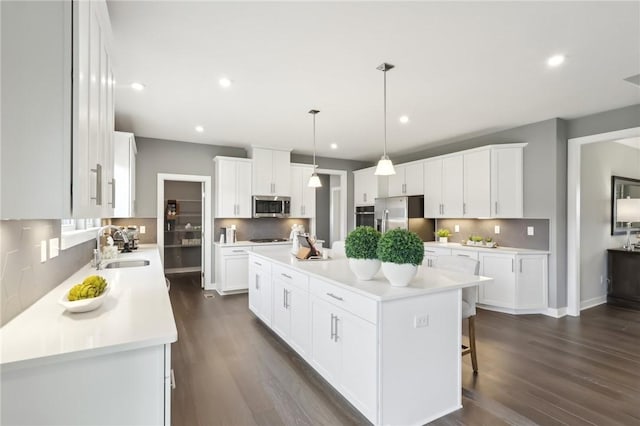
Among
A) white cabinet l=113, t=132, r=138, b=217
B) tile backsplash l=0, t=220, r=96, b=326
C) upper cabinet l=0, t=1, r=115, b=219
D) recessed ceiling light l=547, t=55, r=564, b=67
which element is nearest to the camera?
upper cabinet l=0, t=1, r=115, b=219

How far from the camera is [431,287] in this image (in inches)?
84.1

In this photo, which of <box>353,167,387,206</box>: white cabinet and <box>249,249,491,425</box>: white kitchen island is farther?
<box>353,167,387,206</box>: white cabinet

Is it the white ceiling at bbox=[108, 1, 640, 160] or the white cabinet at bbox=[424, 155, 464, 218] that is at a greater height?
the white ceiling at bbox=[108, 1, 640, 160]

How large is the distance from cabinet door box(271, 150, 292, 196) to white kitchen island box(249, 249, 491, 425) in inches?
140

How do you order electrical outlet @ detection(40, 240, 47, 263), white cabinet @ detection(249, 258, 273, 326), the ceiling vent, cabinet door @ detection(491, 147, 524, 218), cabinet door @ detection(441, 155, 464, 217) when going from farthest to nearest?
cabinet door @ detection(441, 155, 464, 217) < cabinet door @ detection(491, 147, 524, 218) < white cabinet @ detection(249, 258, 273, 326) < the ceiling vent < electrical outlet @ detection(40, 240, 47, 263)

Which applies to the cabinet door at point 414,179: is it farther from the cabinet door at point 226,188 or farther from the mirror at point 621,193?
the cabinet door at point 226,188

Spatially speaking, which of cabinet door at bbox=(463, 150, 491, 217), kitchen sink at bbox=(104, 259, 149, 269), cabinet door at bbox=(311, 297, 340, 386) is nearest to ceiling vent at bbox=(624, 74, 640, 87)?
cabinet door at bbox=(463, 150, 491, 217)

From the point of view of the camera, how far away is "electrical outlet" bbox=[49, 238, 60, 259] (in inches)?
77.1

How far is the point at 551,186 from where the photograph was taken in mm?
4328

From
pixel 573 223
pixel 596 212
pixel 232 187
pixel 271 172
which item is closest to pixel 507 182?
pixel 573 223

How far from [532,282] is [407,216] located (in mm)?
2100

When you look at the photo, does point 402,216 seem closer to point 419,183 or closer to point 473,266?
point 419,183

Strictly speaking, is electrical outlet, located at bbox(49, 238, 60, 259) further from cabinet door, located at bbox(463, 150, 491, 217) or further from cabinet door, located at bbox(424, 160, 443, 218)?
cabinet door, located at bbox(424, 160, 443, 218)

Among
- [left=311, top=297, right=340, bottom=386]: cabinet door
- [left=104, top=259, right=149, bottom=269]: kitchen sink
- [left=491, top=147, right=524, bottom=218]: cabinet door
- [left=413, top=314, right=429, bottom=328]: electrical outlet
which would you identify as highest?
[left=491, top=147, right=524, bottom=218]: cabinet door
